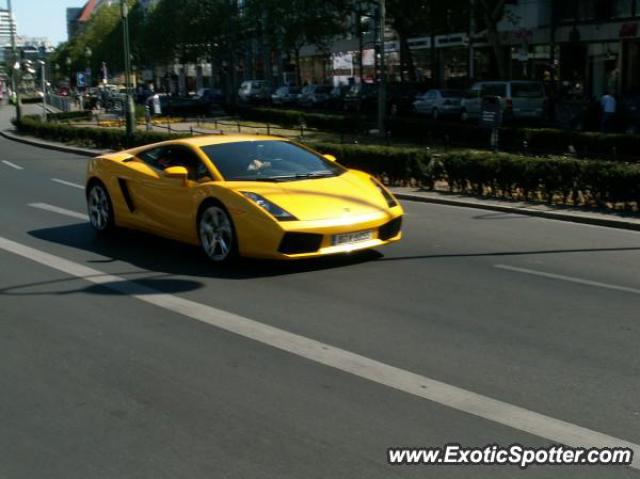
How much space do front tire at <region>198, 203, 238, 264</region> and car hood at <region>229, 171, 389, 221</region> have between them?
36 centimetres

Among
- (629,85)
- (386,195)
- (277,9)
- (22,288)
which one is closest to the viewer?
(22,288)

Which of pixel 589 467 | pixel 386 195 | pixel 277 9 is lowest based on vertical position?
pixel 589 467

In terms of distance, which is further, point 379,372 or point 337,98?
point 337,98

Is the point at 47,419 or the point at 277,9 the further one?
the point at 277,9

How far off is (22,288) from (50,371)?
282cm

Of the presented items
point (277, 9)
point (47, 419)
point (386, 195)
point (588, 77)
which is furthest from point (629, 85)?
point (47, 419)

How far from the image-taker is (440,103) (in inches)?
1577

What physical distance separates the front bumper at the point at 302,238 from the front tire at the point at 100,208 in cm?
304

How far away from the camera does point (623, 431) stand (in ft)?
15.2

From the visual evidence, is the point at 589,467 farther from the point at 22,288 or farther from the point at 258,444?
the point at 22,288

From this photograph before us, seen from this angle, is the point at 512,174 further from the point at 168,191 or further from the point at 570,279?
the point at 168,191

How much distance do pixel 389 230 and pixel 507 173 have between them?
5.87m

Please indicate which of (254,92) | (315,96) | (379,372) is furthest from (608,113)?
(254,92)

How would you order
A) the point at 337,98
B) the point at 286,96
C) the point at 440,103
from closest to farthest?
the point at 440,103 → the point at 337,98 → the point at 286,96
